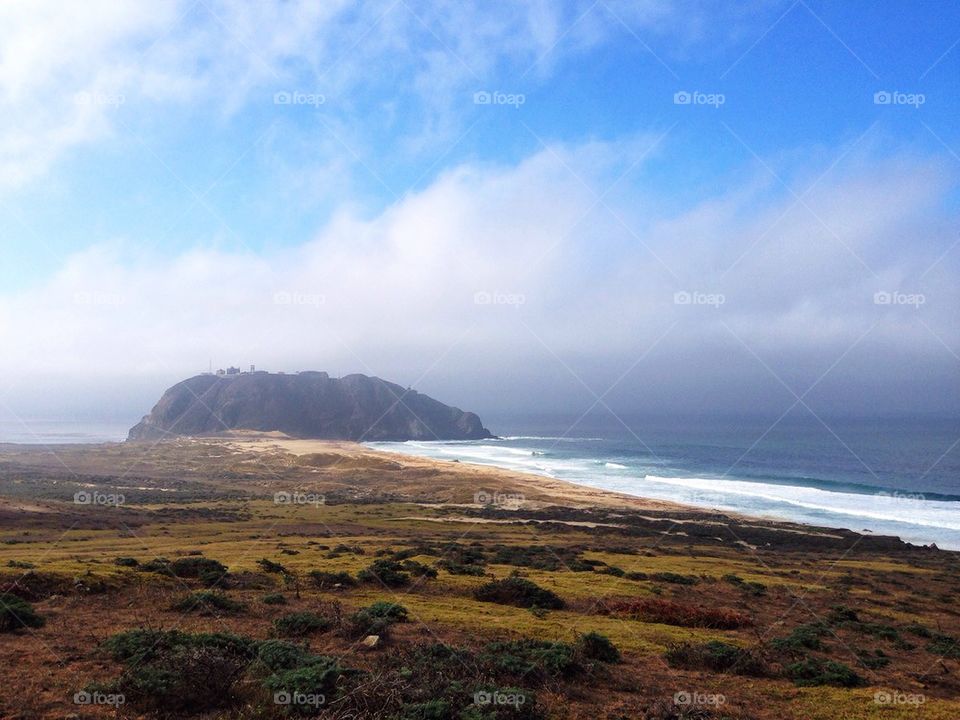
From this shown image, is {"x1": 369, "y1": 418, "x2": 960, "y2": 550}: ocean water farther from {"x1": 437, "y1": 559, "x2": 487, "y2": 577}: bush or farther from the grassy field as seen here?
{"x1": 437, "y1": 559, "x2": 487, "y2": 577}: bush

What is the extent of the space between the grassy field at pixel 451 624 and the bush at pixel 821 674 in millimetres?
54

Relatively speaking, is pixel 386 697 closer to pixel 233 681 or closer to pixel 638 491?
pixel 233 681

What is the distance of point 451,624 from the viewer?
14.4 metres

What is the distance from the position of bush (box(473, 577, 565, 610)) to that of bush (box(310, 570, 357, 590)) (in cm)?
406

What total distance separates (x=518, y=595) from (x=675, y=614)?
15.2ft

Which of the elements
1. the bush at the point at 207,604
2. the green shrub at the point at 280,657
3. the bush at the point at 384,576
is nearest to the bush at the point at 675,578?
the bush at the point at 384,576

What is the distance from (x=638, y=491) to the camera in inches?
3054

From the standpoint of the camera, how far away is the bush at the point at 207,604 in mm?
14086

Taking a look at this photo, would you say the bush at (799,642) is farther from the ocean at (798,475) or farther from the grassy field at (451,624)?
the ocean at (798,475)

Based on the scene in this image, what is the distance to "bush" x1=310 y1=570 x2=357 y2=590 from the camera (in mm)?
18411

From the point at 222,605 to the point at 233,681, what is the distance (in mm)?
6088

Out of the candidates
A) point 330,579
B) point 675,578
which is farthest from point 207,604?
point 675,578

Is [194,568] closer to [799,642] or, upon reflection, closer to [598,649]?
[598,649]

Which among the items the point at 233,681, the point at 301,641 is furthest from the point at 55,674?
the point at 301,641
